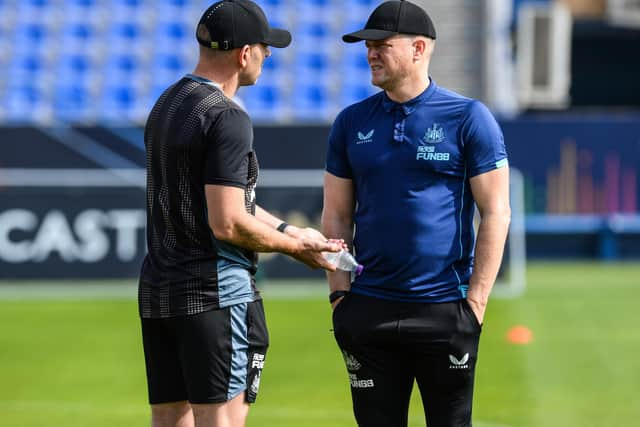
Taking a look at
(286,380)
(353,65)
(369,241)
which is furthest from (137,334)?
(353,65)

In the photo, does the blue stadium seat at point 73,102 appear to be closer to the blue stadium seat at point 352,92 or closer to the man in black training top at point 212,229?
the blue stadium seat at point 352,92

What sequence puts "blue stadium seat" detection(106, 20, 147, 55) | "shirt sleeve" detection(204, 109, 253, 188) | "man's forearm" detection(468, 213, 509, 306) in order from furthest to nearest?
1. "blue stadium seat" detection(106, 20, 147, 55)
2. "man's forearm" detection(468, 213, 509, 306)
3. "shirt sleeve" detection(204, 109, 253, 188)

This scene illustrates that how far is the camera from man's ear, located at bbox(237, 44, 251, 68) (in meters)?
4.52

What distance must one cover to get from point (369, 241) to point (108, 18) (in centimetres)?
1576

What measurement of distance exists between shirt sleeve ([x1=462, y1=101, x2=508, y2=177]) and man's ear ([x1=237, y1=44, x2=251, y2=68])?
2.96ft

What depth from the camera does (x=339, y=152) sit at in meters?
4.89

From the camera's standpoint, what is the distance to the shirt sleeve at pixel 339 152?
4.88 m

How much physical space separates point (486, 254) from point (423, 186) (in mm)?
373

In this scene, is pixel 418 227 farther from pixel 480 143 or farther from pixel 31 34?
pixel 31 34

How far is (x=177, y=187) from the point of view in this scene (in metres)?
4.42

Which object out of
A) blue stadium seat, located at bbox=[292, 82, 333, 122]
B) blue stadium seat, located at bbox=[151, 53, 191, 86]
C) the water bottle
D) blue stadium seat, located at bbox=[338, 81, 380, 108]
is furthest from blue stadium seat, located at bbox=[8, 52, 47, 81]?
the water bottle

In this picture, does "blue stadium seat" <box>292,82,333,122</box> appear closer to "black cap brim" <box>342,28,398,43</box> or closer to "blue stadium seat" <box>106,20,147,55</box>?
"blue stadium seat" <box>106,20,147,55</box>

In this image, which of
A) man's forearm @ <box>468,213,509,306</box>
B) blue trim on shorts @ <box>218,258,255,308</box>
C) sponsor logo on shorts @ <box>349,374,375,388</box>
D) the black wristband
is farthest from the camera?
the black wristband

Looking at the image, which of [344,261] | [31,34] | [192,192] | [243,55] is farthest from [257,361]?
[31,34]
